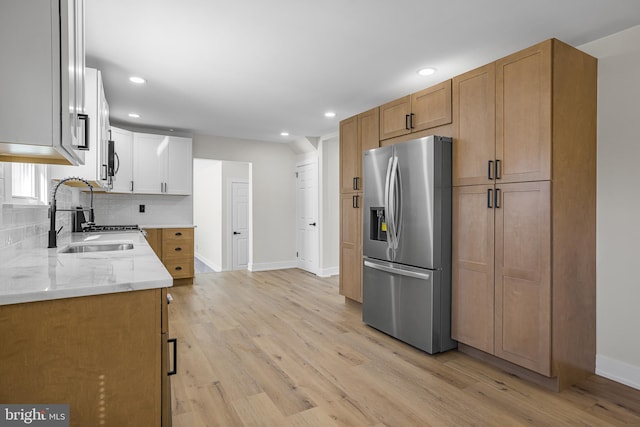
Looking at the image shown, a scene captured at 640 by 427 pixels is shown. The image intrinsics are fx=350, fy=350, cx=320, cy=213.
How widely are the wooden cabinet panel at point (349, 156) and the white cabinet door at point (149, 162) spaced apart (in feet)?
9.55

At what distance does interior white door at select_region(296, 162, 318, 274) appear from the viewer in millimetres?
6211

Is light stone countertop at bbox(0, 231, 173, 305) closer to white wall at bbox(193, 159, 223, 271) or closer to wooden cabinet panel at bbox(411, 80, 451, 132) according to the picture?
wooden cabinet panel at bbox(411, 80, 451, 132)

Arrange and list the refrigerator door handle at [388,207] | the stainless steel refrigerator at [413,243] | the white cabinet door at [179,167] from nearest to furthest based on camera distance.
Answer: the stainless steel refrigerator at [413,243], the refrigerator door handle at [388,207], the white cabinet door at [179,167]

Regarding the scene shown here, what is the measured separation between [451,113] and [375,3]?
1.10 m

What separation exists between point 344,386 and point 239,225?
17.2 feet

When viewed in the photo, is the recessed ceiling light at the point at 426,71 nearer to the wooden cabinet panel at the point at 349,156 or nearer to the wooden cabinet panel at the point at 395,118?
the wooden cabinet panel at the point at 395,118

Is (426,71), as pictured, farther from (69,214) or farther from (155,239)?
(155,239)

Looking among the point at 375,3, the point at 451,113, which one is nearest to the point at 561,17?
the point at 451,113

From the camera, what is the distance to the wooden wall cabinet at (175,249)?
17.1 feet

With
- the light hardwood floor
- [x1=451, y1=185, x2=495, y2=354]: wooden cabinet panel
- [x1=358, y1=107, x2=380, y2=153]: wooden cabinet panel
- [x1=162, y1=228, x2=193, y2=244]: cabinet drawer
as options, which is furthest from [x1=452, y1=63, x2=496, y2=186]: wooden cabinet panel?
[x1=162, y1=228, x2=193, y2=244]: cabinet drawer

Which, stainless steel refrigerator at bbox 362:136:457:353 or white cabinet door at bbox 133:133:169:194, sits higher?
white cabinet door at bbox 133:133:169:194

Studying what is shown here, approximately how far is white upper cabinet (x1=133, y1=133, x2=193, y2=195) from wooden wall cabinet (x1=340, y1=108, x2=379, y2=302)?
8.98 ft

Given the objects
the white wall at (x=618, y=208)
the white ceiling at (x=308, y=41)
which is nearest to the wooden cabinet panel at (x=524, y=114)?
the white ceiling at (x=308, y=41)

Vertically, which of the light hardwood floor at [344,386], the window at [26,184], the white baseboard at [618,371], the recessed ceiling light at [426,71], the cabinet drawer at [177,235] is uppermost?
the recessed ceiling light at [426,71]
